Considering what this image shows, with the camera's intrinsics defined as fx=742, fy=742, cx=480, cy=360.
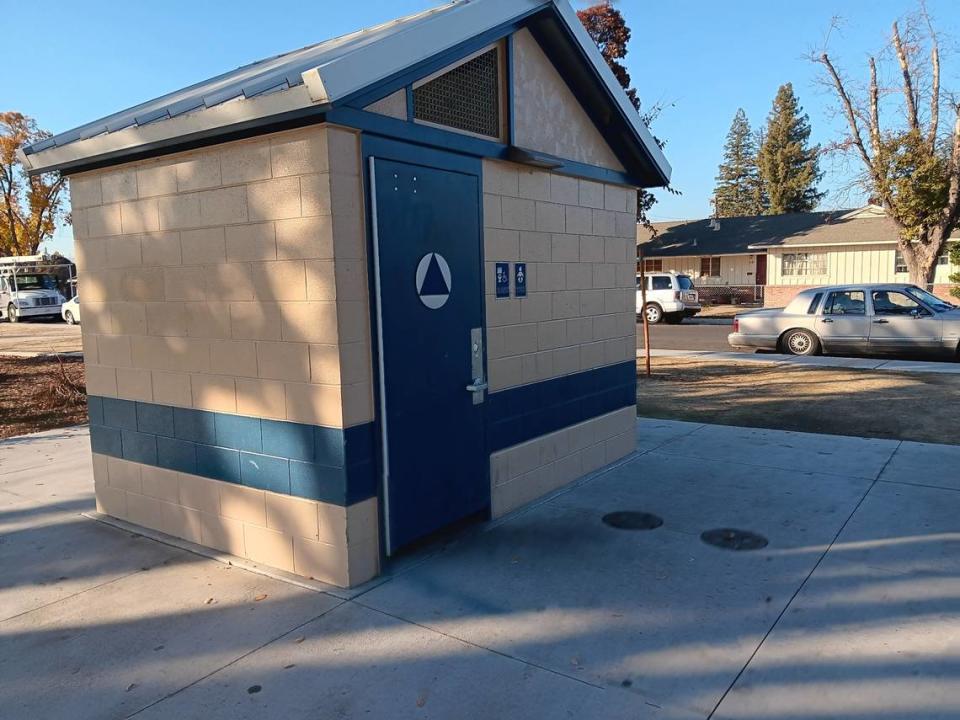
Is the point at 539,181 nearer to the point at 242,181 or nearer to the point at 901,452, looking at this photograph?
the point at 242,181

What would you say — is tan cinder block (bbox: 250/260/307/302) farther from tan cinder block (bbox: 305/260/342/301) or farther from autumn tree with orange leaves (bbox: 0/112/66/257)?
autumn tree with orange leaves (bbox: 0/112/66/257)

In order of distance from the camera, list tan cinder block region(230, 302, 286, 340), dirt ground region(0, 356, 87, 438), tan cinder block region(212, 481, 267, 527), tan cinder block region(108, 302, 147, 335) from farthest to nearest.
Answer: dirt ground region(0, 356, 87, 438), tan cinder block region(108, 302, 147, 335), tan cinder block region(212, 481, 267, 527), tan cinder block region(230, 302, 286, 340)

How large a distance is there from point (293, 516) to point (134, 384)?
183cm

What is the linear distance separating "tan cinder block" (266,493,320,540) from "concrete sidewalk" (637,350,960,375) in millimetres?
11332

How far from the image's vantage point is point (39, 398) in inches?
450

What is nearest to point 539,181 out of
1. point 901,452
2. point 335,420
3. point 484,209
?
point 484,209

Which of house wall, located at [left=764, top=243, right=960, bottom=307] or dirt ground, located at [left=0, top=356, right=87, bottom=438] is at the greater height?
house wall, located at [left=764, top=243, right=960, bottom=307]

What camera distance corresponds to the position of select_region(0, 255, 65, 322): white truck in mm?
34281

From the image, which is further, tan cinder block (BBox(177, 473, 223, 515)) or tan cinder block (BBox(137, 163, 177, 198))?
tan cinder block (BBox(177, 473, 223, 515))

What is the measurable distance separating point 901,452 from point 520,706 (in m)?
5.65

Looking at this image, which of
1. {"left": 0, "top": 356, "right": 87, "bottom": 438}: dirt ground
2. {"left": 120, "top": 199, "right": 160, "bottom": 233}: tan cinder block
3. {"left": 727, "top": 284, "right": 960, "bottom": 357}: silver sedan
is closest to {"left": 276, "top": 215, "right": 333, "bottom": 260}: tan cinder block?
{"left": 120, "top": 199, "right": 160, "bottom": 233}: tan cinder block

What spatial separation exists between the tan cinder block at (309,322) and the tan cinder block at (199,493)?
4.21ft

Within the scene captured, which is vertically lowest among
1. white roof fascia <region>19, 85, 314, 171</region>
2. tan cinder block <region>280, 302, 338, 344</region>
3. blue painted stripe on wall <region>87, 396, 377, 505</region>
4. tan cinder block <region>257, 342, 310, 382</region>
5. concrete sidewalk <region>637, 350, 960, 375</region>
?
concrete sidewalk <region>637, 350, 960, 375</region>

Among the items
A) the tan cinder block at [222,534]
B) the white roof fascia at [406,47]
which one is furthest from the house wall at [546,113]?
the tan cinder block at [222,534]
